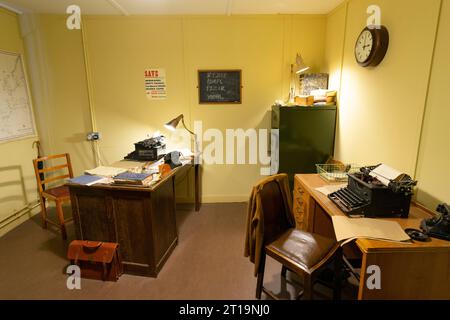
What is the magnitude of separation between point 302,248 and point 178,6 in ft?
9.39

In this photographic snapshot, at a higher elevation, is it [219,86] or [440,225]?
[219,86]

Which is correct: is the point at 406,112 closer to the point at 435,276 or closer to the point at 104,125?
the point at 435,276

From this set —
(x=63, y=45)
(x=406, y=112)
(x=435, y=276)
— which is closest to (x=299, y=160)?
(x=406, y=112)

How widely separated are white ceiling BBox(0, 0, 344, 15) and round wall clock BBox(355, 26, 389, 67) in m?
0.84

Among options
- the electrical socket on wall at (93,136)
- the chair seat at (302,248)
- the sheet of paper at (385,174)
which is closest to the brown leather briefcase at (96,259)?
the chair seat at (302,248)

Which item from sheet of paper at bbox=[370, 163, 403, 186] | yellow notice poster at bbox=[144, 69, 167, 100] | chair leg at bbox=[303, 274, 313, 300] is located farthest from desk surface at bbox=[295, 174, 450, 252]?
yellow notice poster at bbox=[144, 69, 167, 100]

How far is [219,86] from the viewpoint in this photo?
341 centimetres

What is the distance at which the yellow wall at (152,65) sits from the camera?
3244 millimetres

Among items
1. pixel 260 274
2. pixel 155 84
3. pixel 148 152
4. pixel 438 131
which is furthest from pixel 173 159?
pixel 438 131

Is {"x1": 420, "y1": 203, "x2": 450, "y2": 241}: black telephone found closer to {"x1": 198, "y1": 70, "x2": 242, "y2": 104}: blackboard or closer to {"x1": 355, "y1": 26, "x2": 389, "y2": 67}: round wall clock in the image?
{"x1": 355, "y1": 26, "x2": 389, "y2": 67}: round wall clock

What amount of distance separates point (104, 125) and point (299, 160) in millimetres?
2635

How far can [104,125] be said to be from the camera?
11.5 ft

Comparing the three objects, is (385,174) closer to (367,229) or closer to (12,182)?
(367,229)

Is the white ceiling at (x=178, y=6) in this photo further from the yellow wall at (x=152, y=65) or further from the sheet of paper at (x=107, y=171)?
the sheet of paper at (x=107, y=171)
